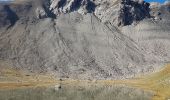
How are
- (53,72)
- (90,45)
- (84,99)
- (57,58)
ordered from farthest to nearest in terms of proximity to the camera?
1. (90,45)
2. (57,58)
3. (53,72)
4. (84,99)

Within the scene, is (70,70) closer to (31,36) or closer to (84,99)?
(31,36)

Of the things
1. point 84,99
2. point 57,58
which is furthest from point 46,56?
point 84,99

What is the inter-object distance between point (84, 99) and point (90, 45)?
129 m

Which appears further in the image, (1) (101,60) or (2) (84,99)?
(1) (101,60)

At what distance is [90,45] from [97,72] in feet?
87.6

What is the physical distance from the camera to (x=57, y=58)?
182625 millimetres

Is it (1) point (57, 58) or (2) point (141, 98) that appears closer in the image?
(2) point (141, 98)

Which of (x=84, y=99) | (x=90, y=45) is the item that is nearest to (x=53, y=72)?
(x=90, y=45)

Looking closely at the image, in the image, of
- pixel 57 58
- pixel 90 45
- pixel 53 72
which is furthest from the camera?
pixel 90 45

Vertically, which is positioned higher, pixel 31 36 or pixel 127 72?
pixel 31 36

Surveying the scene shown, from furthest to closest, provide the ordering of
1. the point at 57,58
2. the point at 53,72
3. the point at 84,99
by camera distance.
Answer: the point at 57,58 → the point at 53,72 → the point at 84,99

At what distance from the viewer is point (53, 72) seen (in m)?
171

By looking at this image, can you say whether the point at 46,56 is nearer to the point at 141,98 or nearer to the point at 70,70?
the point at 70,70

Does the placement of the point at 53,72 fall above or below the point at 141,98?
below
